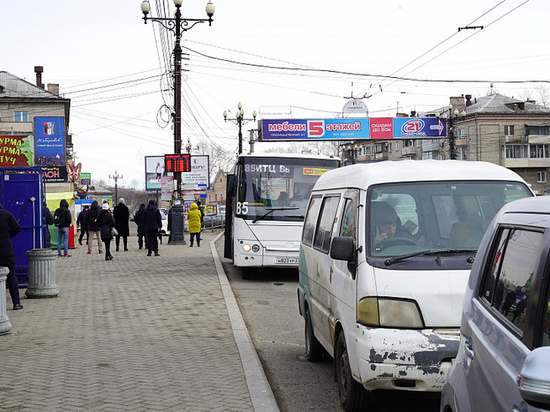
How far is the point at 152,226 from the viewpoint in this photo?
2311 centimetres

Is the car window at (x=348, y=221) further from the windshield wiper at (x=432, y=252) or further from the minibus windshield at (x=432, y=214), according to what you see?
the windshield wiper at (x=432, y=252)

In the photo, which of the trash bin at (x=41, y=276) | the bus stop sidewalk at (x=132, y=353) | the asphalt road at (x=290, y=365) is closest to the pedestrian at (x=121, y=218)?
the bus stop sidewalk at (x=132, y=353)

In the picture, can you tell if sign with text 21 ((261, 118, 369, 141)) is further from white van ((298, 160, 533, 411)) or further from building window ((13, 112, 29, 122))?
white van ((298, 160, 533, 411))

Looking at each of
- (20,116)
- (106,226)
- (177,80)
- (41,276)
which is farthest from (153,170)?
(41,276)

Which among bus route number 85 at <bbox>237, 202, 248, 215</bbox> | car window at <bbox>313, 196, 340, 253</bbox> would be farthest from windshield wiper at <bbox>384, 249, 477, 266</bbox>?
bus route number 85 at <bbox>237, 202, 248, 215</bbox>

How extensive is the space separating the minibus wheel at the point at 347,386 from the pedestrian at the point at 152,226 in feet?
58.1

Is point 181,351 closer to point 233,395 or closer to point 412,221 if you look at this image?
point 233,395

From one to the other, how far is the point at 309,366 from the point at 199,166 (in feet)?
162

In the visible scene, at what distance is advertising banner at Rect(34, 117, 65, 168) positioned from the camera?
49375 mm

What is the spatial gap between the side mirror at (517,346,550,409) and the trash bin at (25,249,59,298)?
38.0ft

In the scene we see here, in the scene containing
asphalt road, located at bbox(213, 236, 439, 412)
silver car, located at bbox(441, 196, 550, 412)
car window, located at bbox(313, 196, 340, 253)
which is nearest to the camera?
silver car, located at bbox(441, 196, 550, 412)

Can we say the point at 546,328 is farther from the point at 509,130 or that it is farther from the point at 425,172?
the point at 509,130

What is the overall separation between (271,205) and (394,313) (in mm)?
10939

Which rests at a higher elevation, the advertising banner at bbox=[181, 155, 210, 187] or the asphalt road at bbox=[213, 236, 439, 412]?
the advertising banner at bbox=[181, 155, 210, 187]
